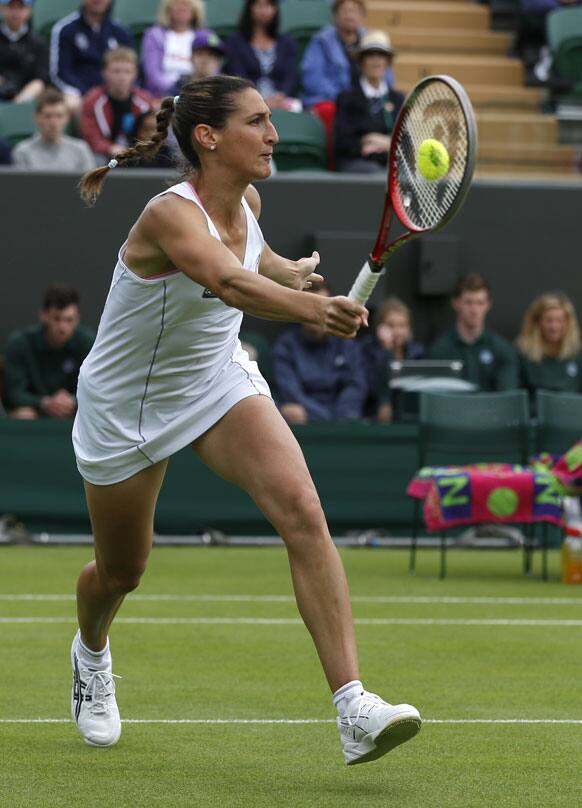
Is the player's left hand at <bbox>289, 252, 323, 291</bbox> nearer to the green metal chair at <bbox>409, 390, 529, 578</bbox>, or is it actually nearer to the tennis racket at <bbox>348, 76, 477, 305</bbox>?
the tennis racket at <bbox>348, 76, 477, 305</bbox>

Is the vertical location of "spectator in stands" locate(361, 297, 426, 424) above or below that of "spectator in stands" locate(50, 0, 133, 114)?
below

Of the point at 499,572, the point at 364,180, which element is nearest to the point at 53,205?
the point at 364,180

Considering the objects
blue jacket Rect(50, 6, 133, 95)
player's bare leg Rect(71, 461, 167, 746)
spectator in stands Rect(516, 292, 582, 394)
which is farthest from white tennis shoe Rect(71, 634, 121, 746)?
blue jacket Rect(50, 6, 133, 95)

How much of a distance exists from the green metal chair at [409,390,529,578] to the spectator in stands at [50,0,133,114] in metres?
4.54

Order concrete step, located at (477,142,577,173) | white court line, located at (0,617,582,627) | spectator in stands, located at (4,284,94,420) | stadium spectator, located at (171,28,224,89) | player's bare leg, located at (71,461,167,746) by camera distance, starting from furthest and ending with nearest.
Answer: concrete step, located at (477,142,577,173) → stadium spectator, located at (171,28,224,89) → spectator in stands, located at (4,284,94,420) → white court line, located at (0,617,582,627) → player's bare leg, located at (71,461,167,746)

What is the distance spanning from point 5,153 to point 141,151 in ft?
27.2

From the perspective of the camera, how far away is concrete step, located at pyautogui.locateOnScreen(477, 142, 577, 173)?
13750 mm

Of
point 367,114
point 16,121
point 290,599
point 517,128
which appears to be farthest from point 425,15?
point 290,599

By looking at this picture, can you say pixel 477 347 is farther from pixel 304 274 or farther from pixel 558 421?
pixel 304 274

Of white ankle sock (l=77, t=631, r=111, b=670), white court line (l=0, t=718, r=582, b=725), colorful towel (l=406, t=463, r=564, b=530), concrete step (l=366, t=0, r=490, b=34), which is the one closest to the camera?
white ankle sock (l=77, t=631, r=111, b=670)

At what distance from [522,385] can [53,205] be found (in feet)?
12.6

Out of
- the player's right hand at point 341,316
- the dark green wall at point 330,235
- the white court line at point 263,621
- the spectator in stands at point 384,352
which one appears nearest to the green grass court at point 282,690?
the white court line at point 263,621

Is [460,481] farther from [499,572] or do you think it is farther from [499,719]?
[499,719]

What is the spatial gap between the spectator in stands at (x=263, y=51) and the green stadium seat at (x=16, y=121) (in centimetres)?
163
